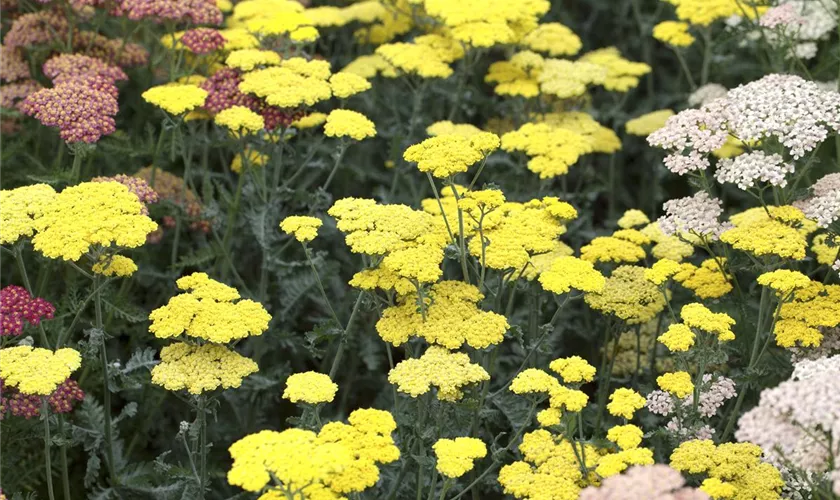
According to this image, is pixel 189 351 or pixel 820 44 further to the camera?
pixel 820 44

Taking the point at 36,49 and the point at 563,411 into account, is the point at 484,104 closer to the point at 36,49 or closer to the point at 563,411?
the point at 36,49

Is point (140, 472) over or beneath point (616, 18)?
beneath

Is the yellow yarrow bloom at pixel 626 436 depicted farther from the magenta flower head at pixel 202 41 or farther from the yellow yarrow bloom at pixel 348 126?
the magenta flower head at pixel 202 41

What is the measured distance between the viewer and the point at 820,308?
6.04 meters

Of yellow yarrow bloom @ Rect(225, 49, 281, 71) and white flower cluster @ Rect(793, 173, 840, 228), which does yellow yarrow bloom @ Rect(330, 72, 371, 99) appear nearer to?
yellow yarrow bloom @ Rect(225, 49, 281, 71)

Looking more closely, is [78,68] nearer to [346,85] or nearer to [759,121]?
[346,85]

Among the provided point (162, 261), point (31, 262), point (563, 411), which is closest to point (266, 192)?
point (162, 261)

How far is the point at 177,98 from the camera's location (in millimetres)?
6848

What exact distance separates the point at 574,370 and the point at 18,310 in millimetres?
2790

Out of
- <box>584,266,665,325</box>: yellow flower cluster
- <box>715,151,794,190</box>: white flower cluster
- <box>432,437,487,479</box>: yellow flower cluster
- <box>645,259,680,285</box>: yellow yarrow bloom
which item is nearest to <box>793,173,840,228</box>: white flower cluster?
<box>715,151,794,190</box>: white flower cluster

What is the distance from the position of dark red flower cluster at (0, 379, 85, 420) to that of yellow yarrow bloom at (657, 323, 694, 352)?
3041 millimetres

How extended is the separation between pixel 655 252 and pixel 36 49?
14.8 ft

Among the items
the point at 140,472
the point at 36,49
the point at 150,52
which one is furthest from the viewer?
the point at 150,52

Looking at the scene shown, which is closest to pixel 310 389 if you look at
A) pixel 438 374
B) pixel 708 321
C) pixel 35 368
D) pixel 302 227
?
pixel 438 374
